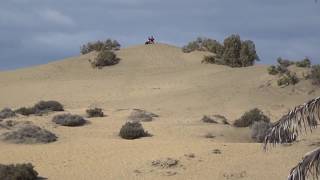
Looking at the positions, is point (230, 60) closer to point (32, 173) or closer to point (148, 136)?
point (148, 136)

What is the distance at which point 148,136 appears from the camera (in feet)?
90.7

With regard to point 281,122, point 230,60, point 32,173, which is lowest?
point 32,173

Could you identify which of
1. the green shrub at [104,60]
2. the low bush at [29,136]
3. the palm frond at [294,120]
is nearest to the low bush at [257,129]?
the low bush at [29,136]

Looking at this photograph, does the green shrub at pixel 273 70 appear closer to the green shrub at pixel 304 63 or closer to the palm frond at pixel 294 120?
the green shrub at pixel 304 63

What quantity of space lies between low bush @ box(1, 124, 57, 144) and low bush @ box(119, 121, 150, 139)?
8.77 feet

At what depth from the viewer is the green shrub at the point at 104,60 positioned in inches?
→ 2188

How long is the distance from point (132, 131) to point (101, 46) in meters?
35.2

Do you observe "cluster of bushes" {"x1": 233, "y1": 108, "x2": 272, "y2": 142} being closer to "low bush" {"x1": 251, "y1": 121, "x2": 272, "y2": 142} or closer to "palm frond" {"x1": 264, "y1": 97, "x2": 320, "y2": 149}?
"low bush" {"x1": 251, "y1": 121, "x2": 272, "y2": 142}

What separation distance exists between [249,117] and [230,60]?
930 inches

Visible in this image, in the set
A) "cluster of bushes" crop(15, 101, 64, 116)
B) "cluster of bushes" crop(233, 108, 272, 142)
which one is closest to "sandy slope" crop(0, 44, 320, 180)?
"cluster of bushes" crop(233, 108, 272, 142)

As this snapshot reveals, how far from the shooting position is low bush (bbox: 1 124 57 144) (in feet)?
85.6

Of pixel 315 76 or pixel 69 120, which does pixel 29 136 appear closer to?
pixel 69 120

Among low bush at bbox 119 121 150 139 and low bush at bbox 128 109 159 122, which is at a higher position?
low bush at bbox 128 109 159 122

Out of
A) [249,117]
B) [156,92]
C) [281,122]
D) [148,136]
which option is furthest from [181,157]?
[156,92]
